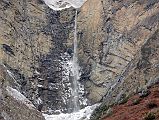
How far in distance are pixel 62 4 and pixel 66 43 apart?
12702 millimetres

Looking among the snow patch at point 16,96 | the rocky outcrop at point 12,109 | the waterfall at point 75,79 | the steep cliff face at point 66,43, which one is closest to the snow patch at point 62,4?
the steep cliff face at point 66,43

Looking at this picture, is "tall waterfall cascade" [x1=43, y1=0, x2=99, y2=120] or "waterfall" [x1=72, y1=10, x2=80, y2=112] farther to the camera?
"waterfall" [x1=72, y1=10, x2=80, y2=112]

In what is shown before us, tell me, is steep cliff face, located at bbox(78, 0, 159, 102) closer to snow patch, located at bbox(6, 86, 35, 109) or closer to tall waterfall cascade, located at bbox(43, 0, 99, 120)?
tall waterfall cascade, located at bbox(43, 0, 99, 120)

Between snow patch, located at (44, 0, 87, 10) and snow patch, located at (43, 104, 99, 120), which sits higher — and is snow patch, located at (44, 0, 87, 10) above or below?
above

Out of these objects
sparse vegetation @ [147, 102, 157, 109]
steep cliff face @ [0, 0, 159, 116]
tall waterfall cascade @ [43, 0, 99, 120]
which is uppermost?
sparse vegetation @ [147, 102, 157, 109]

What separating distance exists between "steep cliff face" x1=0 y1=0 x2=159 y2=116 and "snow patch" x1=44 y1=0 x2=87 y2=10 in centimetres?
301

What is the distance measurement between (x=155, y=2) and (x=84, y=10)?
17.9 meters

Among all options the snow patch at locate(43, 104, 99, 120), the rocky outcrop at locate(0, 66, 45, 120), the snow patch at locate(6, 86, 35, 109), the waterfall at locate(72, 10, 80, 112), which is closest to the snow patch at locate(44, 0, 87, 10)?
the waterfall at locate(72, 10, 80, 112)

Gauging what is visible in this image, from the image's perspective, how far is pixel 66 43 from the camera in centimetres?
7856

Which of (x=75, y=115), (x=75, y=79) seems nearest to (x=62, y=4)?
(x=75, y=79)

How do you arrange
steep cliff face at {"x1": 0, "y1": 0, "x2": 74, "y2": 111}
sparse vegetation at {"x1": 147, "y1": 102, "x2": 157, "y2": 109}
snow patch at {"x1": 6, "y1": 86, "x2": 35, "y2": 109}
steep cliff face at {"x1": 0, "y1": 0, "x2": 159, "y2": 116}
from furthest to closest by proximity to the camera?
steep cliff face at {"x1": 0, "y1": 0, "x2": 159, "y2": 116}
steep cliff face at {"x1": 0, "y1": 0, "x2": 74, "y2": 111}
snow patch at {"x1": 6, "y1": 86, "x2": 35, "y2": 109}
sparse vegetation at {"x1": 147, "y1": 102, "x2": 157, "y2": 109}

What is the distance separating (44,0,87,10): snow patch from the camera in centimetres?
8662

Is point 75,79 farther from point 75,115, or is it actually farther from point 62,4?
point 62,4

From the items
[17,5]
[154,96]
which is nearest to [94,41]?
[17,5]
